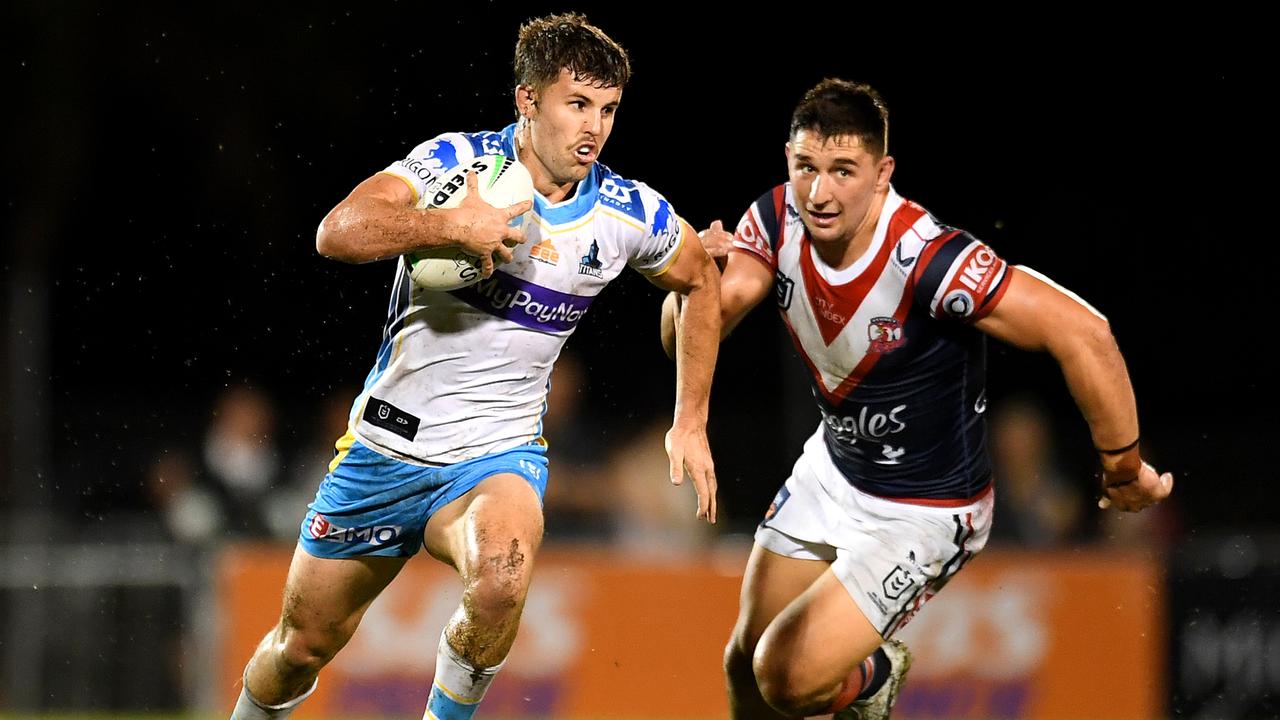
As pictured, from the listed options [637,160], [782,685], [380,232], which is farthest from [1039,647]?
[637,160]

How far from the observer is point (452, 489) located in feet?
19.4

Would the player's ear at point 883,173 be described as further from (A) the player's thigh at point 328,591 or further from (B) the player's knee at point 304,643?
(B) the player's knee at point 304,643

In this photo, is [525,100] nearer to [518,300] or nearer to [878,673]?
[518,300]

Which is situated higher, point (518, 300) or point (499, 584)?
point (518, 300)

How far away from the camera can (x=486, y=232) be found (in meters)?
5.21

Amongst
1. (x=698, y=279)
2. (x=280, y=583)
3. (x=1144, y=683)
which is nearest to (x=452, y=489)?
(x=698, y=279)

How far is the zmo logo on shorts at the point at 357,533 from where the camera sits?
236 inches

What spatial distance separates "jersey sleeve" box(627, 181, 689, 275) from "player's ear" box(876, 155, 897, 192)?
756 mm

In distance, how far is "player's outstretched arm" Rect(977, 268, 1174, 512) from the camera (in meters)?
6.05

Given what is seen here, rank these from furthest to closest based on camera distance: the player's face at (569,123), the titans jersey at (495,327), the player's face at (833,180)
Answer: the player's face at (833,180), the titans jersey at (495,327), the player's face at (569,123)

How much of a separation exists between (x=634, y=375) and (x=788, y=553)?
28.4 ft

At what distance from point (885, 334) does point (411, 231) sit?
199cm

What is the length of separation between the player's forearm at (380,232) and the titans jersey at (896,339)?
174 cm

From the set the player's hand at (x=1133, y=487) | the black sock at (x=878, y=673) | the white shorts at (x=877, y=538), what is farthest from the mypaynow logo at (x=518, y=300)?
the player's hand at (x=1133, y=487)
